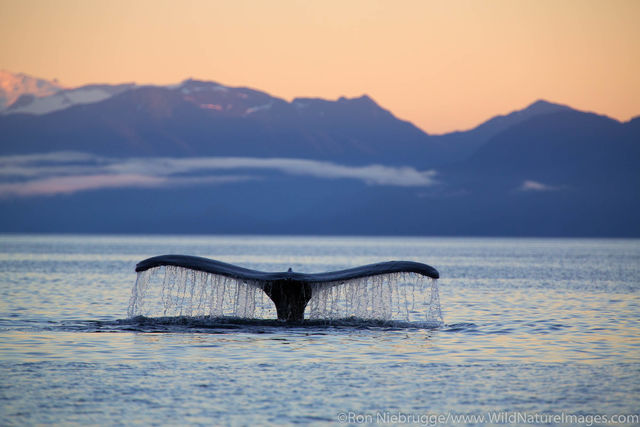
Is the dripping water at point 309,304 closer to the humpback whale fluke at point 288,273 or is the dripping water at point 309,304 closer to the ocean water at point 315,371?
the humpback whale fluke at point 288,273

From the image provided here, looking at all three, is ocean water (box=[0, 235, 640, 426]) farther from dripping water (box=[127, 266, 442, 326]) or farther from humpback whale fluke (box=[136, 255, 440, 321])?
humpback whale fluke (box=[136, 255, 440, 321])

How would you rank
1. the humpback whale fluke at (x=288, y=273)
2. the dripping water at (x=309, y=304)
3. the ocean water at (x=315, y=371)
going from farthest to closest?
the dripping water at (x=309, y=304), the humpback whale fluke at (x=288, y=273), the ocean water at (x=315, y=371)

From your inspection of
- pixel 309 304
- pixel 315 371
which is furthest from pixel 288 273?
pixel 309 304

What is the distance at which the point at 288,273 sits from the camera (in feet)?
67.9

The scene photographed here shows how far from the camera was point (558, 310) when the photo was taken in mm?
31578

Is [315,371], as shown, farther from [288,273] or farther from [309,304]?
[309,304]

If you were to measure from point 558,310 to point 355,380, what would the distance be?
1724 centimetres

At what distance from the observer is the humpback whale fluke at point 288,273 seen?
776 inches

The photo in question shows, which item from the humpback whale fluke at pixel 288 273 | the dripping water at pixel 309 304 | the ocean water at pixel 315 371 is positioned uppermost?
the humpback whale fluke at pixel 288 273

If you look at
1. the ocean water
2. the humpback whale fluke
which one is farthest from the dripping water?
the ocean water

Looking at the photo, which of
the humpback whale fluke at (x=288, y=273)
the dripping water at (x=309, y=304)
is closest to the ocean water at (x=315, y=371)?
the dripping water at (x=309, y=304)

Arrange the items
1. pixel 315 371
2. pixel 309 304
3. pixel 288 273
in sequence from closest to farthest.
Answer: pixel 315 371
pixel 288 273
pixel 309 304

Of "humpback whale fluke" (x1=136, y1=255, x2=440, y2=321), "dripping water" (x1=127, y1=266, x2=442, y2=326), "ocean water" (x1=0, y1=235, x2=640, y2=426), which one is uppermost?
"humpback whale fluke" (x1=136, y1=255, x2=440, y2=321)

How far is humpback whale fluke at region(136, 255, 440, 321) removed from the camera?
1972cm
